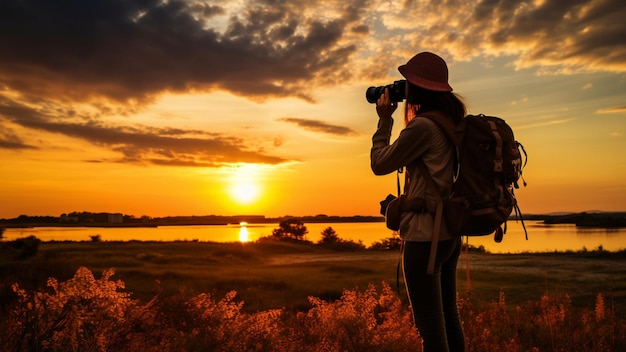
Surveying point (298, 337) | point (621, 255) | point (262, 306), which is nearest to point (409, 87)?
point (298, 337)

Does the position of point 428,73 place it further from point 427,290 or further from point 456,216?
point 427,290

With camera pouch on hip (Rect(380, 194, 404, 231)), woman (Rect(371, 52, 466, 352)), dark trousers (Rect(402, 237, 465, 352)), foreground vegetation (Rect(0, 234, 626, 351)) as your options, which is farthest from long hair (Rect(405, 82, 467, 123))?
foreground vegetation (Rect(0, 234, 626, 351))

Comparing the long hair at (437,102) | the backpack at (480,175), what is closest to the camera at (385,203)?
the backpack at (480,175)

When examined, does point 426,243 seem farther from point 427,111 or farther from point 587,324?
point 587,324

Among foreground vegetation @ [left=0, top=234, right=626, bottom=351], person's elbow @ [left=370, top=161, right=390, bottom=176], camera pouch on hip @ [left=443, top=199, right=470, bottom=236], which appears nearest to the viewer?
camera pouch on hip @ [left=443, top=199, right=470, bottom=236]

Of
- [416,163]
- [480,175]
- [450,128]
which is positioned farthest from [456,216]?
[450,128]

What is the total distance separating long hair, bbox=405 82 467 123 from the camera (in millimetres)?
3178

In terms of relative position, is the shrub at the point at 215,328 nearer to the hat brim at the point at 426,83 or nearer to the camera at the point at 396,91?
the camera at the point at 396,91

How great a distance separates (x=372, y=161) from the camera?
3152mm

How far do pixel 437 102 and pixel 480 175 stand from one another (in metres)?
0.55

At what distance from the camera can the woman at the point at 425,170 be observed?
3.00 m

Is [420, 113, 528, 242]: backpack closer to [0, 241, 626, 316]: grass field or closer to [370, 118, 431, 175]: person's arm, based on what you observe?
[370, 118, 431, 175]: person's arm

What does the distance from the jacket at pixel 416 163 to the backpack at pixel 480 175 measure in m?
0.05

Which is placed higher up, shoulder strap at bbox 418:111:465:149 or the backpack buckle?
shoulder strap at bbox 418:111:465:149
